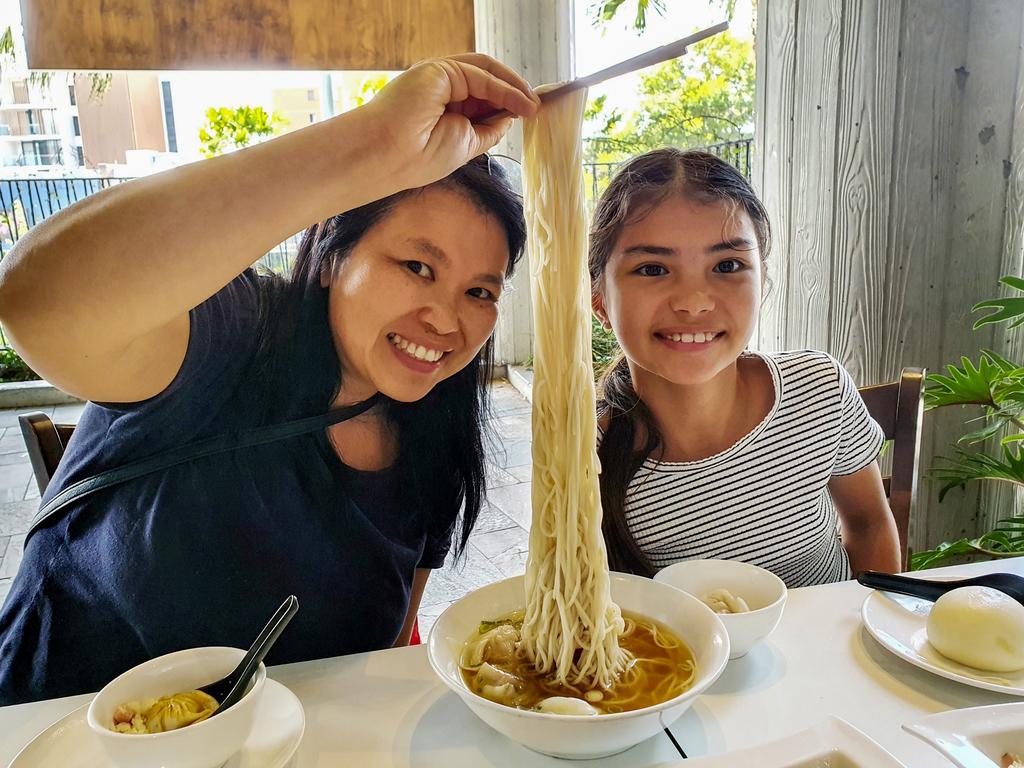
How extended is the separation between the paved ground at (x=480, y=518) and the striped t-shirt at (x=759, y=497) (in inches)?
26.5

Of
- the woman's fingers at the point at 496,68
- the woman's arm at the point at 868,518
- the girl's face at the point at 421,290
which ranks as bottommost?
the woman's arm at the point at 868,518

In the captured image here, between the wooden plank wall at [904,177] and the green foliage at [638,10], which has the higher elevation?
the green foliage at [638,10]

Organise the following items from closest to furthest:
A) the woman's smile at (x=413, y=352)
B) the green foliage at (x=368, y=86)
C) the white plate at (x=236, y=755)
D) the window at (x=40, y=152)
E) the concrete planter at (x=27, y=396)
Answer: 1. the white plate at (x=236, y=755)
2. the woman's smile at (x=413, y=352)
3. the green foliage at (x=368, y=86)
4. the concrete planter at (x=27, y=396)
5. the window at (x=40, y=152)

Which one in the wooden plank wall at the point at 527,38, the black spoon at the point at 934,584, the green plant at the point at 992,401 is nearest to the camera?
the black spoon at the point at 934,584

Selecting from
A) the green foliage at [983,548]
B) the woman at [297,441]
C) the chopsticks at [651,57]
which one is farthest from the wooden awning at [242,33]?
the chopsticks at [651,57]

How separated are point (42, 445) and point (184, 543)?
0.41 m

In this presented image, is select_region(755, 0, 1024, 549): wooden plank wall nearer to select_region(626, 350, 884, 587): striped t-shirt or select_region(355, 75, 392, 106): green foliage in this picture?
select_region(626, 350, 884, 587): striped t-shirt

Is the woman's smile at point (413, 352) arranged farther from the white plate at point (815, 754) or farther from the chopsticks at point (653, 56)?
the white plate at point (815, 754)

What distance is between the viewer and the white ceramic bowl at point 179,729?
28.4 inches

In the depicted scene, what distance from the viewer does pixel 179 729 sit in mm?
731

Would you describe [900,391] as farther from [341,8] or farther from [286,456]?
[341,8]

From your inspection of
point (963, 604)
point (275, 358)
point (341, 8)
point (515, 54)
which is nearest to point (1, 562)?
point (275, 358)

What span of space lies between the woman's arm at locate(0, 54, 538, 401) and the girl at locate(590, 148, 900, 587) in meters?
0.56

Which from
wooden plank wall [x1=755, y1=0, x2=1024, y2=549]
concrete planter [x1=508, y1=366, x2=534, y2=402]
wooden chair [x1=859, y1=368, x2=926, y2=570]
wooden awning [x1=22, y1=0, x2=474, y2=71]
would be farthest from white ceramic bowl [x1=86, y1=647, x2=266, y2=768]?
concrete planter [x1=508, y1=366, x2=534, y2=402]
